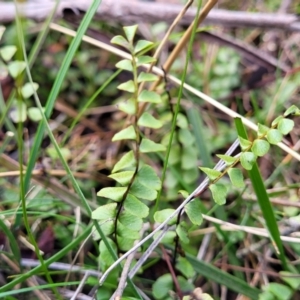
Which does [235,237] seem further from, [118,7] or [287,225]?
[118,7]

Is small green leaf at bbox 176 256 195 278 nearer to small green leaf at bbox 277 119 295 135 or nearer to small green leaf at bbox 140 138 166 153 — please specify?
small green leaf at bbox 140 138 166 153

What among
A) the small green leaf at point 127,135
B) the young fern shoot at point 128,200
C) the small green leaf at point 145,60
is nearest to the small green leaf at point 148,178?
the young fern shoot at point 128,200

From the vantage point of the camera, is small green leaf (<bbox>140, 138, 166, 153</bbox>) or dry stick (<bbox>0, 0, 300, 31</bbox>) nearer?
small green leaf (<bbox>140, 138, 166, 153</bbox>)

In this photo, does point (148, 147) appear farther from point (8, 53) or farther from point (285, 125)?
point (8, 53)

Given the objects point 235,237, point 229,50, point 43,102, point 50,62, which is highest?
point 229,50

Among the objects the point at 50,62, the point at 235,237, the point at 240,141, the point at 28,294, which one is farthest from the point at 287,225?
the point at 50,62

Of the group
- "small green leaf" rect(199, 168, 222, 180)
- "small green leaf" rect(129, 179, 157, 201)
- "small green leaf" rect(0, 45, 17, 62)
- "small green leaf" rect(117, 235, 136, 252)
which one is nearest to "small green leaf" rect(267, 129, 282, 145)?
"small green leaf" rect(199, 168, 222, 180)
